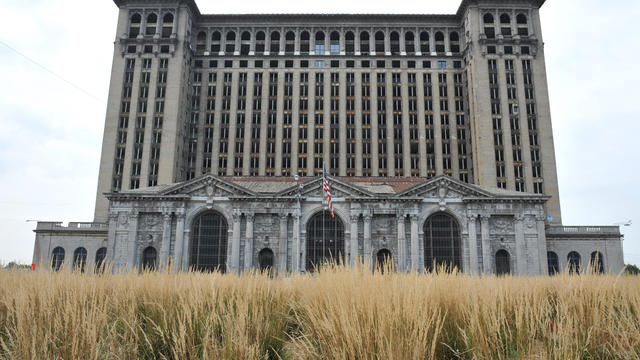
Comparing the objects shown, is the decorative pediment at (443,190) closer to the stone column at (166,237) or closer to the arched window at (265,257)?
the arched window at (265,257)

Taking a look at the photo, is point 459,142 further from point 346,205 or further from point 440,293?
point 440,293

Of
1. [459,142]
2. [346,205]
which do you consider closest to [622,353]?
[346,205]

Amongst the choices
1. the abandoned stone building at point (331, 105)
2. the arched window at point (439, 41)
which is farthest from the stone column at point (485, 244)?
the arched window at point (439, 41)

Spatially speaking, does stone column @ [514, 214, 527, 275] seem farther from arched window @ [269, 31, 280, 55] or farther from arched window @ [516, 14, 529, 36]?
arched window @ [269, 31, 280, 55]

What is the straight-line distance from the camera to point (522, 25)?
77.0 meters

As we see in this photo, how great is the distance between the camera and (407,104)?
79.1 meters

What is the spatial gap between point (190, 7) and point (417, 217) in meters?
64.4

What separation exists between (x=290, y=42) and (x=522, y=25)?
154 feet

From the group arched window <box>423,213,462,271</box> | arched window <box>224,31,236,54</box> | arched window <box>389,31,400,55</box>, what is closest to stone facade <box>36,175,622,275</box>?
arched window <box>423,213,462,271</box>

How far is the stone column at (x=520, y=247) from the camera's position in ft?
147

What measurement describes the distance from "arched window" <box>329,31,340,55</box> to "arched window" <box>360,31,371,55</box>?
196 inches

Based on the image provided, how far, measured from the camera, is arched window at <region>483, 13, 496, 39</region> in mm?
76812

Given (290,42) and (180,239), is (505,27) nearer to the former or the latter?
(290,42)

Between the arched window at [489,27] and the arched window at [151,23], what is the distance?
214 feet
